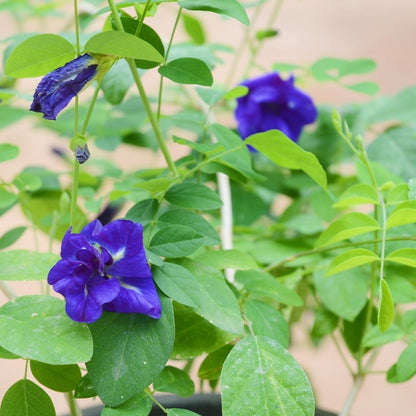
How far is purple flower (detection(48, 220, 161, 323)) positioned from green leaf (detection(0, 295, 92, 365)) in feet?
0.04

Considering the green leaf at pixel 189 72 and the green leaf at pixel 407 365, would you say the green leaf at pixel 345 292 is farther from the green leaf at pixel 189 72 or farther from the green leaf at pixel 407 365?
the green leaf at pixel 189 72

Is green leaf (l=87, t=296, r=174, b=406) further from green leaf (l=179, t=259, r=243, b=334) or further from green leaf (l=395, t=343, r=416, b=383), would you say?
green leaf (l=395, t=343, r=416, b=383)

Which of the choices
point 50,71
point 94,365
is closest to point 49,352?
point 94,365

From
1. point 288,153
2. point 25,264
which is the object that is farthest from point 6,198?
point 288,153

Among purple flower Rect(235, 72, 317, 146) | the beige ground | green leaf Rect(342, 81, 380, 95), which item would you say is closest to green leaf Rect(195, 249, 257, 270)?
purple flower Rect(235, 72, 317, 146)

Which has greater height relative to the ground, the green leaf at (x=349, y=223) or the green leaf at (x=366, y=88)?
the green leaf at (x=349, y=223)

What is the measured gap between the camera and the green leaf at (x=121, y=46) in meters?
0.38

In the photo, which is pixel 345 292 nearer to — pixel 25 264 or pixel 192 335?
pixel 192 335

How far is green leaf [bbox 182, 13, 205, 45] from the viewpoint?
0.88 metres

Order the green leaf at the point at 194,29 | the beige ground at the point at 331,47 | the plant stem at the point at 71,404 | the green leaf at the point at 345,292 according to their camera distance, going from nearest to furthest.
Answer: the plant stem at the point at 71,404 < the green leaf at the point at 345,292 < the green leaf at the point at 194,29 < the beige ground at the point at 331,47

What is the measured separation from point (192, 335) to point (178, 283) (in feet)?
0.19

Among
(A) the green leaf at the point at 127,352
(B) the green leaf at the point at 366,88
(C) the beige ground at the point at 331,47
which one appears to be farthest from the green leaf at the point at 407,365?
(C) the beige ground at the point at 331,47

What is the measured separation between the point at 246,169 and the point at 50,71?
170 mm

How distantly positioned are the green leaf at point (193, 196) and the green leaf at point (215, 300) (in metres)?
0.04
